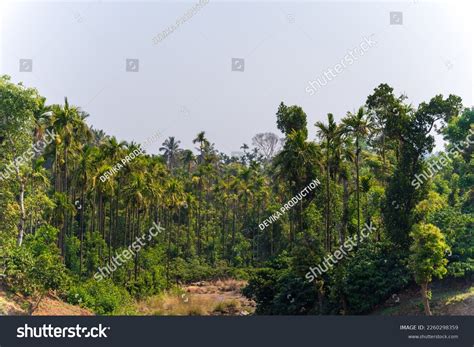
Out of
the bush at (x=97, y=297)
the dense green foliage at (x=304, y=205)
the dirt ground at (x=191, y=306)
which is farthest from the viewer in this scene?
the dirt ground at (x=191, y=306)

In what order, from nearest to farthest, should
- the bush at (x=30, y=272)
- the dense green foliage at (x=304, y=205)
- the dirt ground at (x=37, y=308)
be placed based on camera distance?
the dirt ground at (x=37, y=308) < the bush at (x=30, y=272) < the dense green foliage at (x=304, y=205)

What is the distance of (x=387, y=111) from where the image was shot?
35969 mm

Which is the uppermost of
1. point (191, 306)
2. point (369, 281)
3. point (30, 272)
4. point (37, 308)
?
point (30, 272)

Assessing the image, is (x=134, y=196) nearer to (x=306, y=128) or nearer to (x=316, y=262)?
A: (x=306, y=128)

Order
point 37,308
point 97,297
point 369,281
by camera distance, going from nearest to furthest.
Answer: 1. point 37,308
2. point 369,281
3. point 97,297

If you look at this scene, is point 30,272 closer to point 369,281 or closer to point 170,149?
point 369,281

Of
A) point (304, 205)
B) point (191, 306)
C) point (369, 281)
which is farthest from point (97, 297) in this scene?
point (304, 205)

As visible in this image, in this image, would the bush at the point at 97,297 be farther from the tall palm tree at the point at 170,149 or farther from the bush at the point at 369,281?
the tall palm tree at the point at 170,149

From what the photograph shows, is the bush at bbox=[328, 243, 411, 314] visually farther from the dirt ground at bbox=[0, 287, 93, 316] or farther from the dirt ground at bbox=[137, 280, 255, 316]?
the dirt ground at bbox=[0, 287, 93, 316]

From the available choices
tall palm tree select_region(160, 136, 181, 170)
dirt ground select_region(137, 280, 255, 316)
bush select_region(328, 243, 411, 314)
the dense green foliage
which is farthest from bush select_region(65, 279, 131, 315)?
tall palm tree select_region(160, 136, 181, 170)

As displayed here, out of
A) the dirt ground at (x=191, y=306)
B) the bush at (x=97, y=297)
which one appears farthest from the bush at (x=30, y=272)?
the dirt ground at (x=191, y=306)

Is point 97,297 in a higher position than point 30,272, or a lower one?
lower

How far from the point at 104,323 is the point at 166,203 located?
4387cm

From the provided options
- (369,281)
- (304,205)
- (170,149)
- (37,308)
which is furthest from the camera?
(170,149)
